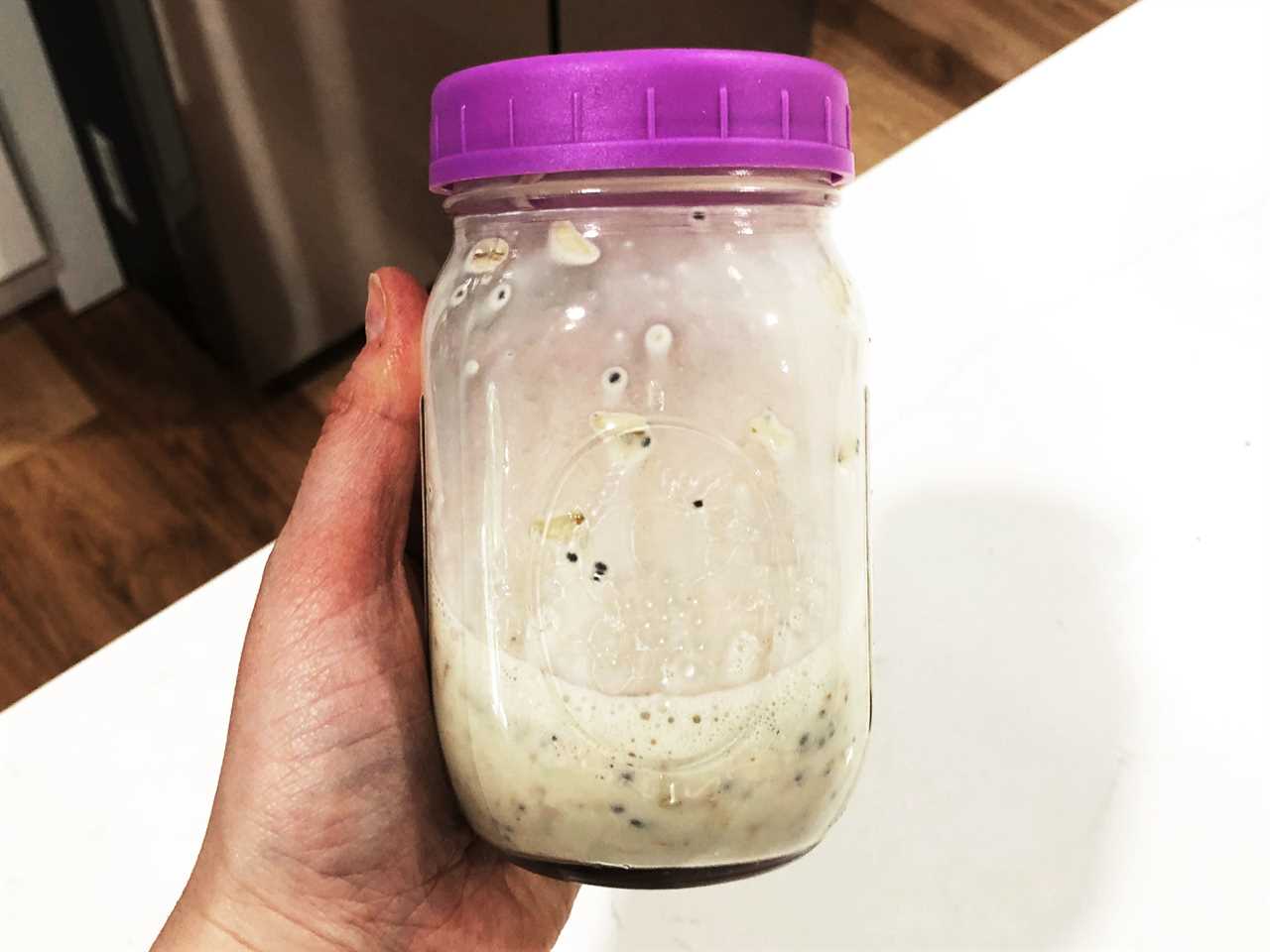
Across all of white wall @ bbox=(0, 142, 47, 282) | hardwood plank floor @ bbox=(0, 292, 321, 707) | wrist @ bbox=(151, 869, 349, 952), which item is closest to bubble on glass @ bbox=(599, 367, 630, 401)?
wrist @ bbox=(151, 869, 349, 952)

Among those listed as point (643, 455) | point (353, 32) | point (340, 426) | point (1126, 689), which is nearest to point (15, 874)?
point (340, 426)

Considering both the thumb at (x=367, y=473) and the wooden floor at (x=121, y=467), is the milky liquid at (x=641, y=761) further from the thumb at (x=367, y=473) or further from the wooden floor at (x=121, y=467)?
the wooden floor at (x=121, y=467)

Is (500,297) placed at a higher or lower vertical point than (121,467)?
higher

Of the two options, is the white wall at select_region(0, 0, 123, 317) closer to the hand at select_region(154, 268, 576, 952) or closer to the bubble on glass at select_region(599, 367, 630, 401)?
the hand at select_region(154, 268, 576, 952)

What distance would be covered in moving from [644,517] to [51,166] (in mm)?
921

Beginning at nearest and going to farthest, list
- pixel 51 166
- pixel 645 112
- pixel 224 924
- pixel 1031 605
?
pixel 645 112, pixel 224 924, pixel 1031 605, pixel 51 166

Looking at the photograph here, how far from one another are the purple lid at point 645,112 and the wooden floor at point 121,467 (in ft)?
2.52

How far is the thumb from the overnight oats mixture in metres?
0.11

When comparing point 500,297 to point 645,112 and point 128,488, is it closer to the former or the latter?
point 645,112

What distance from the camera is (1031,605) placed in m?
0.57

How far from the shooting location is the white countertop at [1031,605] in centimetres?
51

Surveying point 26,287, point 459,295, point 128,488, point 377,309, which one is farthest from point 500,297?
point 26,287

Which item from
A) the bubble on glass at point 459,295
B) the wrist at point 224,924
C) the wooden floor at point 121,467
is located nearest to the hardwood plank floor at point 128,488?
the wooden floor at point 121,467

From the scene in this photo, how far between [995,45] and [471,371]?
1165mm
